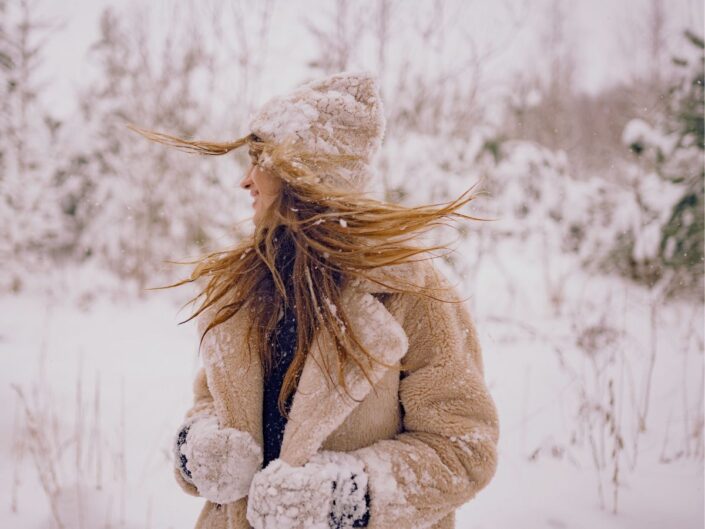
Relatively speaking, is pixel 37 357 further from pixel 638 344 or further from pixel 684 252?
pixel 684 252

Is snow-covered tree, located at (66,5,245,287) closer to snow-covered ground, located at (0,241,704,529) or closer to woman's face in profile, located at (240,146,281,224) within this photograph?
snow-covered ground, located at (0,241,704,529)

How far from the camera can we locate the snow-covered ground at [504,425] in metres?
2.35

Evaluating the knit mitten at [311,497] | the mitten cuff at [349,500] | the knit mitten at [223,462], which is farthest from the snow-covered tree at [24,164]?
the mitten cuff at [349,500]

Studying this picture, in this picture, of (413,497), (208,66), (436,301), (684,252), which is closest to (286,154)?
(436,301)

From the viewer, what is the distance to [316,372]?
1.14 metres

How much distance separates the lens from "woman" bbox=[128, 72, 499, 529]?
40.6 inches

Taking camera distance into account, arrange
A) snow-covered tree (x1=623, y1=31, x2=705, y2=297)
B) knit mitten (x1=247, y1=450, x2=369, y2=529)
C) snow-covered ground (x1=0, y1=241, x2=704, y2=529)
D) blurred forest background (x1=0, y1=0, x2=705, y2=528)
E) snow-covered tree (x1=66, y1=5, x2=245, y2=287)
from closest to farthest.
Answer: knit mitten (x1=247, y1=450, x2=369, y2=529)
snow-covered ground (x1=0, y1=241, x2=704, y2=529)
blurred forest background (x1=0, y1=0, x2=705, y2=528)
snow-covered tree (x1=623, y1=31, x2=705, y2=297)
snow-covered tree (x1=66, y1=5, x2=245, y2=287)

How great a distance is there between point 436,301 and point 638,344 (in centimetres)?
461

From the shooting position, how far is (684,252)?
477 cm

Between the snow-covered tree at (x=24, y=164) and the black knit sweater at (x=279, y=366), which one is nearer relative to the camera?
the black knit sweater at (x=279, y=366)

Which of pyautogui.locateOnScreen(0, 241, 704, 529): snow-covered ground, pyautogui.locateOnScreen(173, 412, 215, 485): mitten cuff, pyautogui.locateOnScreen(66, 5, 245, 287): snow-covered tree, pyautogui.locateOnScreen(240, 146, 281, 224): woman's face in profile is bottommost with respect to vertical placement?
pyautogui.locateOnScreen(0, 241, 704, 529): snow-covered ground

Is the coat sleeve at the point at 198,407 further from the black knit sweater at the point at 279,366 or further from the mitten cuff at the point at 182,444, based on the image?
the black knit sweater at the point at 279,366

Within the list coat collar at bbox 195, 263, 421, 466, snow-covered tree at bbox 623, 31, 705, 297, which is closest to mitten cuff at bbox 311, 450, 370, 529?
coat collar at bbox 195, 263, 421, 466

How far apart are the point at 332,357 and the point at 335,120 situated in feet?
2.18
